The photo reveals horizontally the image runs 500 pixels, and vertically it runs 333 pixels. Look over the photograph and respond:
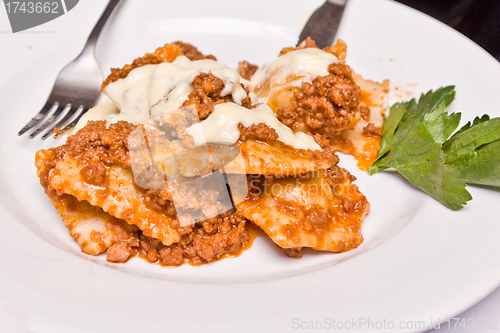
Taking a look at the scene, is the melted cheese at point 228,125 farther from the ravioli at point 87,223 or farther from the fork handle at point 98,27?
the fork handle at point 98,27

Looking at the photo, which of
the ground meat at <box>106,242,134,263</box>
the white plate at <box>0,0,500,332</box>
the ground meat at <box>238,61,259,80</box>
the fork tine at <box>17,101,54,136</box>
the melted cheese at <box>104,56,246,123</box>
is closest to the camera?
the white plate at <box>0,0,500,332</box>

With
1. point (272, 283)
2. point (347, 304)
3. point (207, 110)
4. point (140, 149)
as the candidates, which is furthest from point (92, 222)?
point (347, 304)

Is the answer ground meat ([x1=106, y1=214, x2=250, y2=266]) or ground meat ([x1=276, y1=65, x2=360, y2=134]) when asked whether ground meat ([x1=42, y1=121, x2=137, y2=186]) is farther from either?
ground meat ([x1=276, y1=65, x2=360, y2=134])

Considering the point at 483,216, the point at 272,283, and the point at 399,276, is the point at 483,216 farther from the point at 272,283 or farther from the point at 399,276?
the point at 272,283

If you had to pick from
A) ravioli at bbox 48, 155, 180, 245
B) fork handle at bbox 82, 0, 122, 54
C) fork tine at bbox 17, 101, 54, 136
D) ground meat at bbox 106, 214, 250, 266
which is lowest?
ground meat at bbox 106, 214, 250, 266

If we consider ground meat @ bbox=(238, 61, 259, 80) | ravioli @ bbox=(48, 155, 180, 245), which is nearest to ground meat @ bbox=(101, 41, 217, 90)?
ground meat @ bbox=(238, 61, 259, 80)

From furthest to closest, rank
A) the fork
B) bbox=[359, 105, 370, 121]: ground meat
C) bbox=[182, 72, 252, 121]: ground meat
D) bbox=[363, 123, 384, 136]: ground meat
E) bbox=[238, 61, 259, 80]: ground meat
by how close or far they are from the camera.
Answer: bbox=[238, 61, 259, 80]: ground meat < bbox=[359, 105, 370, 121]: ground meat < bbox=[363, 123, 384, 136]: ground meat < the fork < bbox=[182, 72, 252, 121]: ground meat

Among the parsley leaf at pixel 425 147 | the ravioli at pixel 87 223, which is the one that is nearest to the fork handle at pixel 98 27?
the ravioli at pixel 87 223
